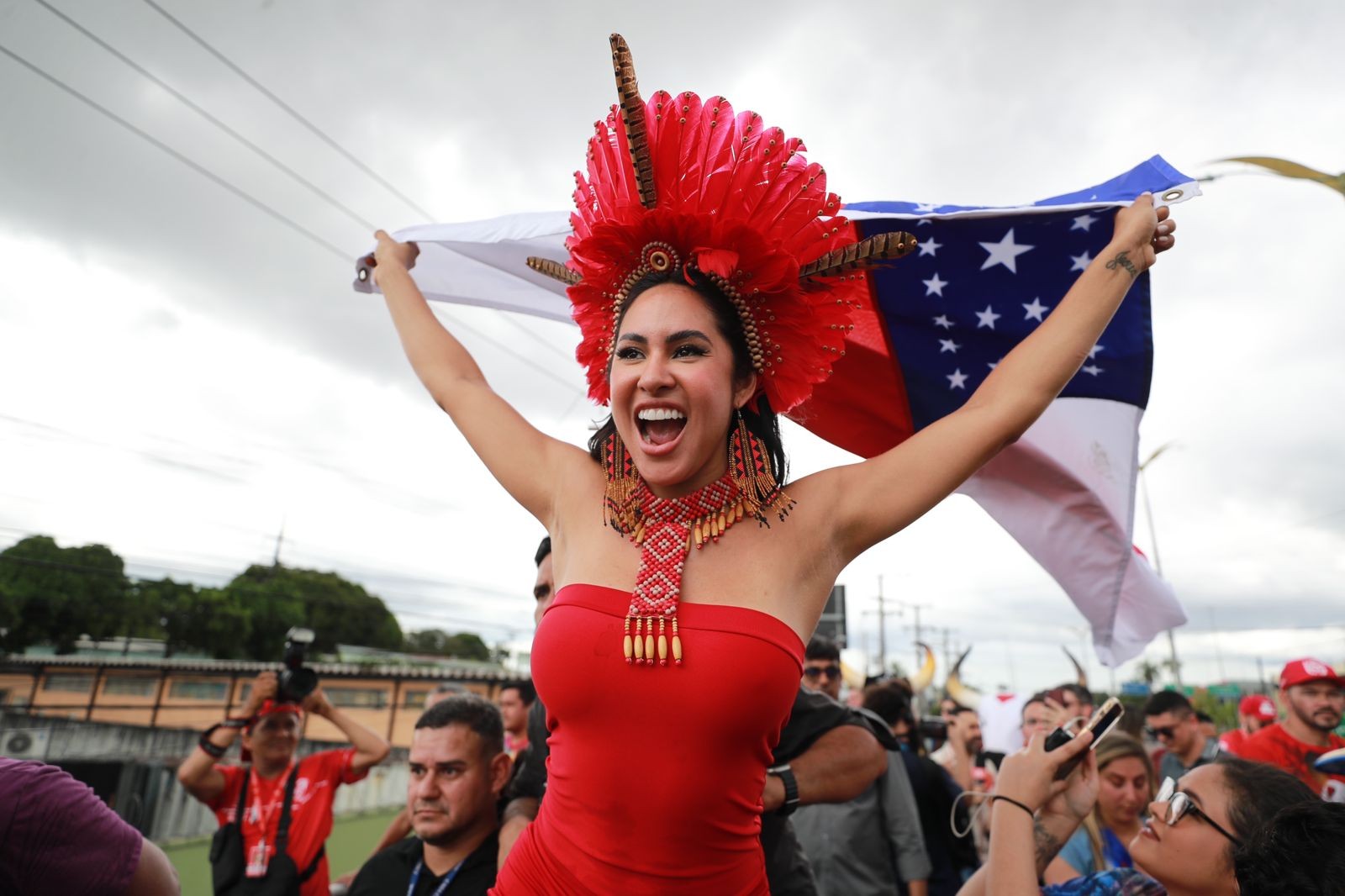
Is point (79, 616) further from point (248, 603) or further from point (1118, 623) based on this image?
point (1118, 623)

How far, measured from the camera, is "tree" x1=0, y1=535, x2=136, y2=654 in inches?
1197

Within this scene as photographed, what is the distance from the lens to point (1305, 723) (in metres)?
4.82

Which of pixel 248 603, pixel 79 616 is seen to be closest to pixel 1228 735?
pixel 79 616

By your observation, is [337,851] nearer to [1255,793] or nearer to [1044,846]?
[1044,846]

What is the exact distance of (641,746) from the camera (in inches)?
56.1

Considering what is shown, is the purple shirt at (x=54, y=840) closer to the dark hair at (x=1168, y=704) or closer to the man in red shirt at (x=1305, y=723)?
the man in red shirt at (x=1305, y=723)

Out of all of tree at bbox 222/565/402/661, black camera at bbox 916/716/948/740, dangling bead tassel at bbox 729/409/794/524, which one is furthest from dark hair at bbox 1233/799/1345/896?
tree at bbox 222/565/402/661

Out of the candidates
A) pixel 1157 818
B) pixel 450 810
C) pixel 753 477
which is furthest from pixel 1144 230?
pixel 450 810

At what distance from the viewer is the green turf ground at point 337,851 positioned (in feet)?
30.8

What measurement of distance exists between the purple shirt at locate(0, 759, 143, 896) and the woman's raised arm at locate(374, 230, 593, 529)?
4.55ft

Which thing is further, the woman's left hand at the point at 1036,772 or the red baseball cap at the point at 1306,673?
the red baseball cap at the point at 1306,673

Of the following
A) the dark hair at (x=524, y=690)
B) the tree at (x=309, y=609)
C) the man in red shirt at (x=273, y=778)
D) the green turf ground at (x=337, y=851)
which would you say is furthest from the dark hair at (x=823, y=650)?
the tree at (x=309, y=609)

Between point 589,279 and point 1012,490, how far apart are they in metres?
2.17

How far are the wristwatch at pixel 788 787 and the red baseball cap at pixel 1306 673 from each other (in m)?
4.52
